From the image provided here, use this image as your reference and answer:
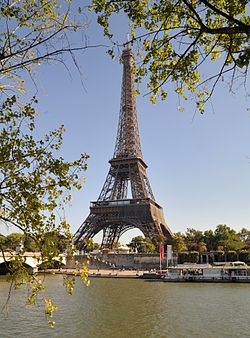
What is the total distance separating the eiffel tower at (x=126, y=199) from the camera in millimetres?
61812

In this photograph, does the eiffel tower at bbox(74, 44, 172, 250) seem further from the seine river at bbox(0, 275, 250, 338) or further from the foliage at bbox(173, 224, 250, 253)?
the seine river at bbox(0, 275, 250, 338)

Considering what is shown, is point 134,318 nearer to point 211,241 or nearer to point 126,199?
point 126,199

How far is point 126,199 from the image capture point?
64812 millimetres

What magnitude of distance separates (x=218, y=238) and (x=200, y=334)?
61.9 metres

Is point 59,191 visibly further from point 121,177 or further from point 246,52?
point 121,177

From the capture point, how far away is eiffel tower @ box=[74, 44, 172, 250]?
6181 cm

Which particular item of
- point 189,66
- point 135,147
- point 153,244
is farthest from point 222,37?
point 135,147

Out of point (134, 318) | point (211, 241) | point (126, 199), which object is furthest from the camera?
point (211, 241)

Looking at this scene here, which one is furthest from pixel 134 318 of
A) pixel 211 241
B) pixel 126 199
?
pixel 211 241

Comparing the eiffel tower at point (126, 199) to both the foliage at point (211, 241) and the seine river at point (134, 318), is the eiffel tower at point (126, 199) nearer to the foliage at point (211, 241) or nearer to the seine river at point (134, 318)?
the foliage at point (211, 241)

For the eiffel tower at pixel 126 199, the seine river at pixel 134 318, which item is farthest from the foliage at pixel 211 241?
the seine river at pixel 134 318

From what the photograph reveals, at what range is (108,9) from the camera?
5.88 m

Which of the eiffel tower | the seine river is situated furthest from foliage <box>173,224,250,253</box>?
the seine river

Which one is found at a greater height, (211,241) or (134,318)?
(211,241)
